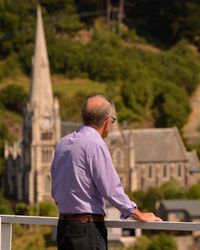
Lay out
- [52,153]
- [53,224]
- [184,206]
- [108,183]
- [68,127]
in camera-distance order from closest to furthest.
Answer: [108,183] < [53,224] < [184,206] < [52,153] < [68,127]

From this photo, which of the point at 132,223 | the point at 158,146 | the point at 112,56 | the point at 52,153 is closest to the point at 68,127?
the point at 52,153

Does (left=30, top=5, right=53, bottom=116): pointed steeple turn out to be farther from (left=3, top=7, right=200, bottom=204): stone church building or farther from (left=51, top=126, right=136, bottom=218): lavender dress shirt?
(left=51, top=126, right=136, bottom=218): lavender dress shirt

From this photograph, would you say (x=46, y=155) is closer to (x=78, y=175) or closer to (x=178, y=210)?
(x=178, y=210)

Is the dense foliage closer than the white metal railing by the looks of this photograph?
No

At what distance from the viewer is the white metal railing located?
26.1 ft

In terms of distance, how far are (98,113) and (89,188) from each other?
0.53 meters

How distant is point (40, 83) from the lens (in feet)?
182

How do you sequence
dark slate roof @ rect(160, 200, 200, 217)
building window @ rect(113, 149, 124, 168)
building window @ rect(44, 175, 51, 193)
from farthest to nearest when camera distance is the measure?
building window @ rect(113, 149, 124, 168) < building window @ rect(44, 175, 51, 193) < dark slate roof @ rect(160, 200, 200, 217)

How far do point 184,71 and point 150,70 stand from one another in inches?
79.2

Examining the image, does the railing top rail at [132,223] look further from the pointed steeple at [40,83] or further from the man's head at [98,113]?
the pointed steeple at [40,83]

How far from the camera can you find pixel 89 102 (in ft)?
26.3

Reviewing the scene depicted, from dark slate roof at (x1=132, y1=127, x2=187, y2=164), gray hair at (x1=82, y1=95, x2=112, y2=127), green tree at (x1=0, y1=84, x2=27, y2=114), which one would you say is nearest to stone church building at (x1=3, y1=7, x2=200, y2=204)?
dark slate roof at (x1=132, y1=127, x2=187, y2=164)

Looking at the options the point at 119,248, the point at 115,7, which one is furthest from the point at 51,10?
the point at 119,248

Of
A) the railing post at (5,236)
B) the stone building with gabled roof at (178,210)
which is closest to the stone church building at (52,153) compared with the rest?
the stone building with gabled roof at (178,210)
